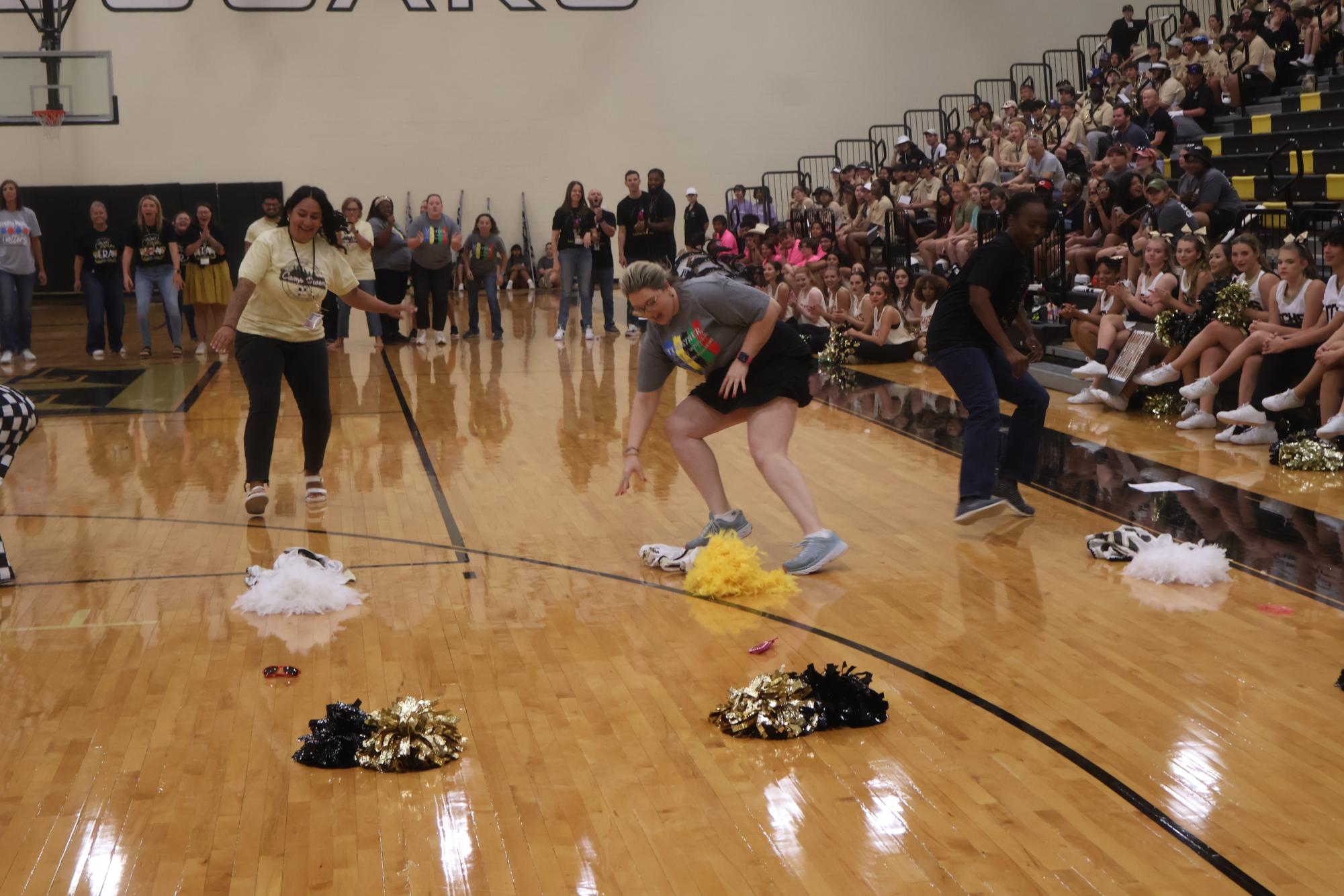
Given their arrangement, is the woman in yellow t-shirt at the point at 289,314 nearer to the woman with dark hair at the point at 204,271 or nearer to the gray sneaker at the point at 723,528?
the gray sneaker at the point at 723,528

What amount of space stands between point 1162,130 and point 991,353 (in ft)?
31.6

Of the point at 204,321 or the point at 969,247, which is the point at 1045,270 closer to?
the point at 969,247

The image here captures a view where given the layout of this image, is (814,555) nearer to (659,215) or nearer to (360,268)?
(360,268)

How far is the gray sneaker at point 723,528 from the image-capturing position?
231 inches

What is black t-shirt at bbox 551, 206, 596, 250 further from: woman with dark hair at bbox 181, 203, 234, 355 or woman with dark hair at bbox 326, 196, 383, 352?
woman with dark hair at bbox 181, 203, 234, 355

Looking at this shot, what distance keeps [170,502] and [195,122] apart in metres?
16.6

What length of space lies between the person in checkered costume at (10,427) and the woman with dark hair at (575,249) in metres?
9.18

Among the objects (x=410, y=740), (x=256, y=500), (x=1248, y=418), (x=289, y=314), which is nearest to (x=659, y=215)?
(x=1248, y=418)

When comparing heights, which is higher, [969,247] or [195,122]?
[195,122]

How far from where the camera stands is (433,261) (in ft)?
48.1

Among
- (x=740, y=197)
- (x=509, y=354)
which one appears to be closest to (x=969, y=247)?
(x=509, y=354)

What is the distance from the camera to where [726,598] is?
17.6 feet

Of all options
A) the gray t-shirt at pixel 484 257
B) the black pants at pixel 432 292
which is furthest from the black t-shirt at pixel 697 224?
the black pants at pixel 432 292

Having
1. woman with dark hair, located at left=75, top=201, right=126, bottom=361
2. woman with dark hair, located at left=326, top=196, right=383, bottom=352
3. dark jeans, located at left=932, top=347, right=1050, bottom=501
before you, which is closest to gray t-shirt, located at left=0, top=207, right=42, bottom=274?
woman with dark hair, located at left=75, top=201, right=126, bottom=361
